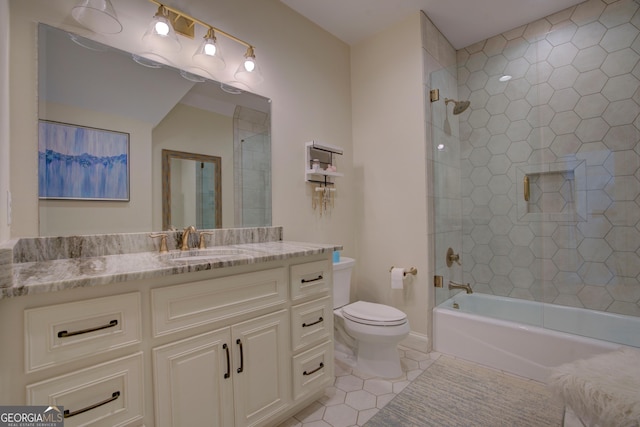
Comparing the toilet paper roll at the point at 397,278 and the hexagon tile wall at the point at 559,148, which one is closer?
the hexagon tile wall at the point at 559,148

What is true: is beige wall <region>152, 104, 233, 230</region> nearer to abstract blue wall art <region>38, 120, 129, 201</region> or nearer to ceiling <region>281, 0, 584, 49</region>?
abstract blue wall art <region>38, 120, 129, 201</region>

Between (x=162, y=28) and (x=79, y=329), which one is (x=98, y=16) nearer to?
(x=162, y=28)

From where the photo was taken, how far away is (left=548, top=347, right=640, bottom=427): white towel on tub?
38.6 inches

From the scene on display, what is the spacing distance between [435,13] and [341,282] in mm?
2252

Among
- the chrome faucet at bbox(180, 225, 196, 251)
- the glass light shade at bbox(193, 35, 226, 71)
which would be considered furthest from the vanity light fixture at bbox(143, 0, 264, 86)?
the chrome faucet at bbox(180, 225, 196, 251)

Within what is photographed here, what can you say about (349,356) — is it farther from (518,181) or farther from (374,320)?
(518,181)

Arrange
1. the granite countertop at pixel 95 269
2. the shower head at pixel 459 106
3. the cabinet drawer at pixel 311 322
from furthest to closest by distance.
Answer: the shower head at pixel 459 106
the cabinet drawer at pixel 311 322
the granite countertop at pixel 95 269

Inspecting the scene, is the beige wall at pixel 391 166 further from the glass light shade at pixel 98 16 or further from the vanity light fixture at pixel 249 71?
the glass light shade at pixel 98 16

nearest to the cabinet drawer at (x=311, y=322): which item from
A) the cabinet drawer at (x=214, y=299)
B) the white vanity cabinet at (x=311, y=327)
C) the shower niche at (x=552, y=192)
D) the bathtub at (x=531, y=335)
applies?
the white vanity cabinet at (x=311, y=327)

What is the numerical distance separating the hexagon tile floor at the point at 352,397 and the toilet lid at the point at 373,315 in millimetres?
372

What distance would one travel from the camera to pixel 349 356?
2.21 metres

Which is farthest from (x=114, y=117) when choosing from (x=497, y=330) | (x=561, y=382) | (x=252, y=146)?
(x=497, y=330)

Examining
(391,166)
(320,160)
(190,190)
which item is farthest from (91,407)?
(391,166)

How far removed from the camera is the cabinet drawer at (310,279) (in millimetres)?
1485
